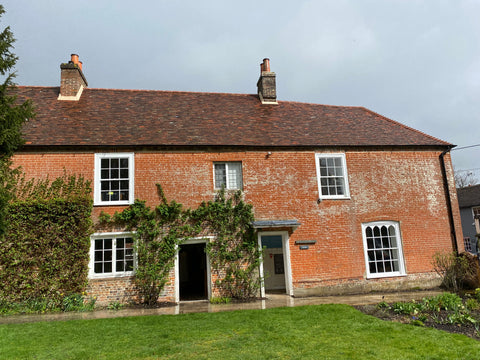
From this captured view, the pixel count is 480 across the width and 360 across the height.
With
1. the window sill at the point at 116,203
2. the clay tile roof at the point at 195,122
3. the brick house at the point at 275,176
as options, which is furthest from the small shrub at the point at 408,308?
the window sill at the point at 116,203

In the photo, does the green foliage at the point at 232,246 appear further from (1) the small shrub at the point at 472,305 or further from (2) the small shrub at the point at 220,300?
(1) the small shrub at the point at 472,305

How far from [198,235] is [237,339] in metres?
5.99

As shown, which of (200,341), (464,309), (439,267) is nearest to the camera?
(200,341)

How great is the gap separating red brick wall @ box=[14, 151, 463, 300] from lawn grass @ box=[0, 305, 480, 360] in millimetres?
4509

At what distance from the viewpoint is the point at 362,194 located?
47.3ft

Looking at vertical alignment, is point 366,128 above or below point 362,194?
above

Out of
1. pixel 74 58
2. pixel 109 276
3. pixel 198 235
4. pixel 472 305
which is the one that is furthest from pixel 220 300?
pixel 74 58

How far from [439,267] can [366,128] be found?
22.6 feet

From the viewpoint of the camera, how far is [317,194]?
14.1 m

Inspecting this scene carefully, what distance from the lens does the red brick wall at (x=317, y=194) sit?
13062 mm

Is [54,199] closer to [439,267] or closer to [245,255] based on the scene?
[245,255]

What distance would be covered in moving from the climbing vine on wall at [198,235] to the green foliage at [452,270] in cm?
770

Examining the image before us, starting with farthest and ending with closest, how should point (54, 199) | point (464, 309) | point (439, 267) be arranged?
point (439, 267) < point (54, 199) < point (464, 309)

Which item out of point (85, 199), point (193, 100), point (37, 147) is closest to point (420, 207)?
point (193, 100)
